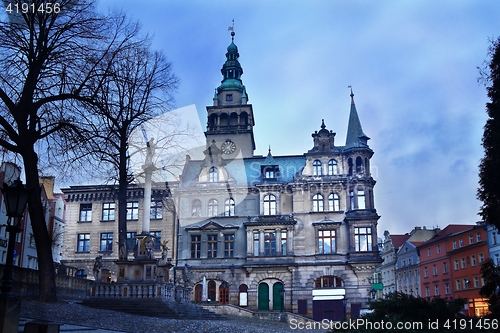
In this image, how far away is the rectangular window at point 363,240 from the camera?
1763 inches

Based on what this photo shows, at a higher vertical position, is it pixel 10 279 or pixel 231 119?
pixel 231 119

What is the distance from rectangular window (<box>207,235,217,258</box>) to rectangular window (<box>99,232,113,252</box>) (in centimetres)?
960

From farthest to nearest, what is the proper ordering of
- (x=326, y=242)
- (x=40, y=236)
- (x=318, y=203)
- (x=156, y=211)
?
(x=156, y=211) < (x=318, y=203) < (x=326, y=242) < (x=40, y=236)

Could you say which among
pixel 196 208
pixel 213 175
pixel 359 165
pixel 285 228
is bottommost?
pixel 285 228

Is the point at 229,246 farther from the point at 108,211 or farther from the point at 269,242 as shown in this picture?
the point at 108,211

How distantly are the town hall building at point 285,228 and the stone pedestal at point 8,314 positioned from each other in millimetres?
33013

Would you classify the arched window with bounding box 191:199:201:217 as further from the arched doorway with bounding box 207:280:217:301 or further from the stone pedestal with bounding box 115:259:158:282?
the stone pedestal with bounding box 115:259:158:282

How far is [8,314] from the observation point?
10.1 m

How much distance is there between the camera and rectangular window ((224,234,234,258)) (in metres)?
47.2

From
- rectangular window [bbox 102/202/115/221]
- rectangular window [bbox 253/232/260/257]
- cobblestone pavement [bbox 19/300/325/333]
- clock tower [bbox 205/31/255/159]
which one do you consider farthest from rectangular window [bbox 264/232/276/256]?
cobblestone pavement [bbox 19/300/325/333]

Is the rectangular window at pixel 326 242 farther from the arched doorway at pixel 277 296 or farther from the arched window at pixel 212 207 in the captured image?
the arched window at pixel 212 207

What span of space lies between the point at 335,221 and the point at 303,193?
3.99 meters

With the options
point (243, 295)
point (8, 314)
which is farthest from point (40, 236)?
point (243, 295)

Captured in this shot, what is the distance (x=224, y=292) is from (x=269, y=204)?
30.2 ft
